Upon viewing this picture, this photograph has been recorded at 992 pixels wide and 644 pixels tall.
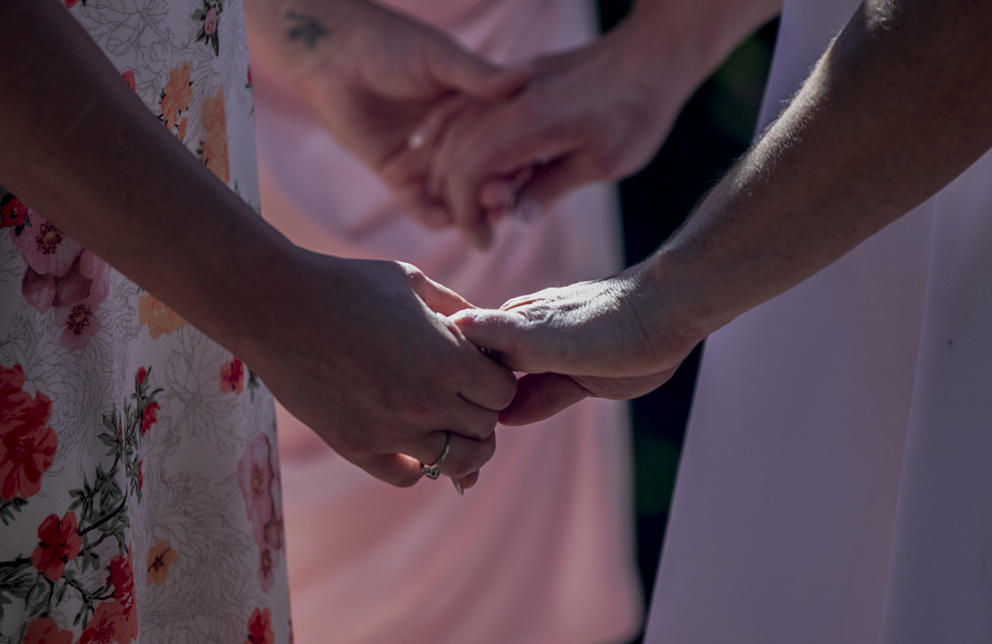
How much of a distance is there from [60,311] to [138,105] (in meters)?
0.15

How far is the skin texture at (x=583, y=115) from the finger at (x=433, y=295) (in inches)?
24.2

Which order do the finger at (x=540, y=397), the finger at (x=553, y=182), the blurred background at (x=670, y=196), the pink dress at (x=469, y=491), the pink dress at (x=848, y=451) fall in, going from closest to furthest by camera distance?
the pink dress at (x=848, y=451) < the finger at (x=540, y=397) < the finger at (x=553, y=182) < the pink dress at (x=469, y=491) < the blurred background at (x=670, y=196)

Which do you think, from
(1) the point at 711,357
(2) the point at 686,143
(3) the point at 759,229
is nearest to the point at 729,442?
(1) the point at 711,357

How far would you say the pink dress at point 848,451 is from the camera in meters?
0.77

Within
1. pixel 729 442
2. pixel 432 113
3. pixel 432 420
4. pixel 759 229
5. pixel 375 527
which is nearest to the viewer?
pixel 759 229

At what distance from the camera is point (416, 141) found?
163cm

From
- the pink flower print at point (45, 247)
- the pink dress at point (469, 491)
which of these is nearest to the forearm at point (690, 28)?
the pink dress at point (469, 491)

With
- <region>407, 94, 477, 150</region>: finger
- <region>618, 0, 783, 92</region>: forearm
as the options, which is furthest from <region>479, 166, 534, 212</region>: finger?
<region>618, 0, 783, 92</region>: forearm

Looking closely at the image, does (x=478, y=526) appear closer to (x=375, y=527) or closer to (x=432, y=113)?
(x=375, y=527)

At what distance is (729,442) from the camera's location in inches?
40.8

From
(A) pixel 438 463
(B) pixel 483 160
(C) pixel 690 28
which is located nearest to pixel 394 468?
(A) pixel 438 463

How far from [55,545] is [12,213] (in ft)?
0.73

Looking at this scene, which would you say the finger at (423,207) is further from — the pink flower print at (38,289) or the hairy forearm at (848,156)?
the pink flower print at (38,289)

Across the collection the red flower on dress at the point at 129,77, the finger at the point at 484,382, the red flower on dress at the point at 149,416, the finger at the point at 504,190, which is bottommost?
the finger at the point at 504,190
